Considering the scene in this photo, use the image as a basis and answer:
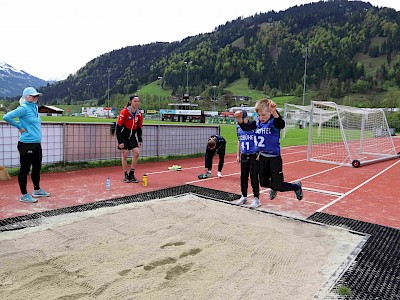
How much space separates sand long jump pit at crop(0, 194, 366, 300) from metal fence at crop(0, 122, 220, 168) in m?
4.44

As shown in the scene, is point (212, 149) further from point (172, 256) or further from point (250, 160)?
point (172, 256)

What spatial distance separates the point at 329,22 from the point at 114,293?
215199 mm

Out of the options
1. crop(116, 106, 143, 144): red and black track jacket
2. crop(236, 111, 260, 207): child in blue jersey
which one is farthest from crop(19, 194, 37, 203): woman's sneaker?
crop(236, 111, 260, 207): child in blue jersey

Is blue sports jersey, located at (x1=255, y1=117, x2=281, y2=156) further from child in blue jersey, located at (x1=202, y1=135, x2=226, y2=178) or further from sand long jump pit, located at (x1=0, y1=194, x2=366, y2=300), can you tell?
child in blue jersey, located at (x1=202, y1=135, x2=226, y2=178)

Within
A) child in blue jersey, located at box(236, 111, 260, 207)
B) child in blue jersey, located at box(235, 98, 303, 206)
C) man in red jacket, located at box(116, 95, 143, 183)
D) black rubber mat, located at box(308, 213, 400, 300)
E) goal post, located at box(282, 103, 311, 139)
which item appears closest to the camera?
black rubber mat, located at box(308, 213, 400, 300)

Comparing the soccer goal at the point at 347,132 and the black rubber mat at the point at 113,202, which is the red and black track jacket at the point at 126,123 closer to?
the black rubber mat at the point at 113,202

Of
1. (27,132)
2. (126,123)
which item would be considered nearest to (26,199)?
(27,132)

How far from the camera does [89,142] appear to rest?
9.82m

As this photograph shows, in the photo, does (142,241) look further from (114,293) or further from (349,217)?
(349,217)

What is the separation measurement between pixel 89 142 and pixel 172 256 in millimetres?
7183

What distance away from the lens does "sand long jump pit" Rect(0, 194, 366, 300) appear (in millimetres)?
2762

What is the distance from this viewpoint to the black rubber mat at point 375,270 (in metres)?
2.88

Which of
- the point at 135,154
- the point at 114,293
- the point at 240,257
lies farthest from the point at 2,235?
the point at 135,154

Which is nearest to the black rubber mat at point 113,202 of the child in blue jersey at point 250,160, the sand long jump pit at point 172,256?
the sand long jump pit at point 172,256
